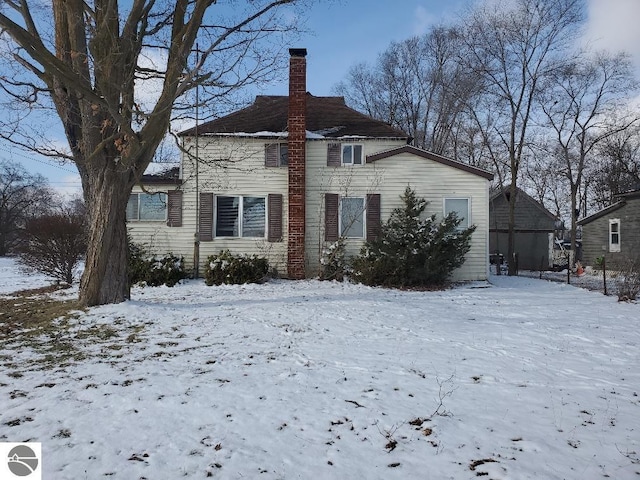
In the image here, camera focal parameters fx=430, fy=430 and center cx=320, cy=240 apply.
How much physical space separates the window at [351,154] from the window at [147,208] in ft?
20.0

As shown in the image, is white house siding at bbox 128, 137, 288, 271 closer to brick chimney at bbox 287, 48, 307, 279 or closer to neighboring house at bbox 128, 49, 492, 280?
neighboring house at bbox 128, 49, 492, 280

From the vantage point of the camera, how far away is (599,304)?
928 cm

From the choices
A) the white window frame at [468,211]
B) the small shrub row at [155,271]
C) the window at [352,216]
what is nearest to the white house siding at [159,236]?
the small shrub row at [155,271]

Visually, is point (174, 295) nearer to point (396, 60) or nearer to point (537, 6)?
point (537, 6)

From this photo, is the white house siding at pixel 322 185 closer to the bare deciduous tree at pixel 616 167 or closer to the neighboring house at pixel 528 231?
the neighboring house at pixel 528 231

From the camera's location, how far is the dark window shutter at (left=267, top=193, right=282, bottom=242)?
14.2 metres

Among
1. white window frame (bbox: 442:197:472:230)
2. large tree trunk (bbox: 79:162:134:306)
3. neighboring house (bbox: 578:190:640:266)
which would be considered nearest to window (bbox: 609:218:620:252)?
neighboring house (bbox: 578:190:640:266)

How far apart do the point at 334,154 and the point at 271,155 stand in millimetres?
2116

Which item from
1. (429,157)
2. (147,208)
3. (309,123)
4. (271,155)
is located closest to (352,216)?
(429,157)

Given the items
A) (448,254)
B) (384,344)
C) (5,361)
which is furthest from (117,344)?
(448,254)

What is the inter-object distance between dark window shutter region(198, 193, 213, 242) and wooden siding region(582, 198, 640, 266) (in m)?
17.9

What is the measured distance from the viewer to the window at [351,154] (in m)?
14.3

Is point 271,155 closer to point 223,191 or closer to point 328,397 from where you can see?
point 223,191

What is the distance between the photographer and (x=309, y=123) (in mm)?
15898
